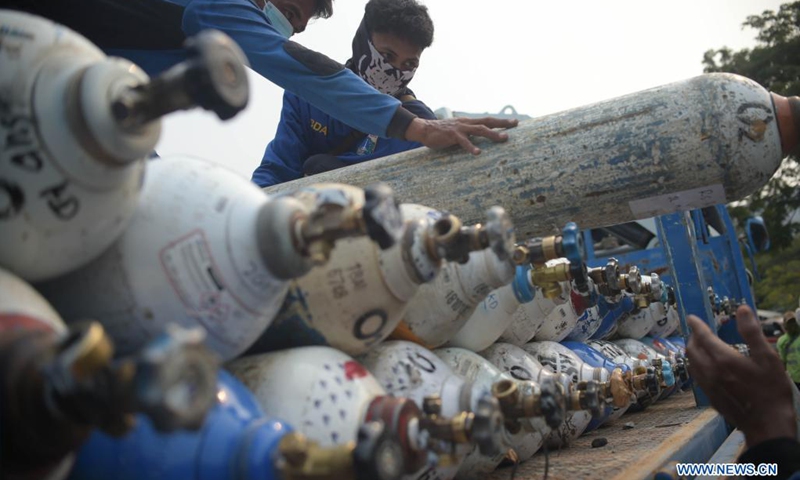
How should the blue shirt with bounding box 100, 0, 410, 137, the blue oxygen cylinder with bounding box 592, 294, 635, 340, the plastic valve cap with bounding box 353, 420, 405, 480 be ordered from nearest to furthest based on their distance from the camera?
the plastic valve cap with bounding box 353, 420, 405, 480 → the blue shirt with bounding box 100, 0, 410, 137 → the blue oxygen cylinder with bounding box 592, 294, 635, 340

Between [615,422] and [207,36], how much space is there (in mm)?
2718

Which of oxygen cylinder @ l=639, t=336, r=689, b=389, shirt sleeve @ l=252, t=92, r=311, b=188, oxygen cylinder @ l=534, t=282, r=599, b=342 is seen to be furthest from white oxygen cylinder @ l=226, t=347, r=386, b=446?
oxygen cylinder @ l=639, t=336, r=689, b=389

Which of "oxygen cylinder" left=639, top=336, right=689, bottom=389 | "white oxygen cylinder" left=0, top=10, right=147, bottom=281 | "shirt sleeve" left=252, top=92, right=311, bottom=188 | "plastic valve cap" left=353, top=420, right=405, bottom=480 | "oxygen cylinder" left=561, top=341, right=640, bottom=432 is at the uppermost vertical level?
"shirt sleeve" left=252, top=92, right=311, bottom=188

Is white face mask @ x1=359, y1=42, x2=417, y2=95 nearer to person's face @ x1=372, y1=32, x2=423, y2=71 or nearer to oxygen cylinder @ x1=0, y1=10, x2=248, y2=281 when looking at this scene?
person's face @ x1=372, y1=32, x2=423, y2=71

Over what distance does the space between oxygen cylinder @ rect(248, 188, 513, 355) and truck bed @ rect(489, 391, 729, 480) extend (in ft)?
2.50

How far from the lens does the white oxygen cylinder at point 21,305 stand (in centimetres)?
77

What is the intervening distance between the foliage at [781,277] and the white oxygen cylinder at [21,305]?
55.6 feet

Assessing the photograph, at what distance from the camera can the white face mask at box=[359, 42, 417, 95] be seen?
282 cm

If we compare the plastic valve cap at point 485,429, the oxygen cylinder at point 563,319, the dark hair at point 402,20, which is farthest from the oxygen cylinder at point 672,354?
the plastic valve cap at point 485,429

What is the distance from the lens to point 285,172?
2854 millimetres

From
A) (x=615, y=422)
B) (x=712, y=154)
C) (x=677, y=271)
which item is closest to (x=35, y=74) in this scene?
(x=712, y=154)

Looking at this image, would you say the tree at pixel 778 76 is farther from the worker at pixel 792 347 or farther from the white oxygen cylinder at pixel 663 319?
the white oxygen cylinder at pixel 663 319

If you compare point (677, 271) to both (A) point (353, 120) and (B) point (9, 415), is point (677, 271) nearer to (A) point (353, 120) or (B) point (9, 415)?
(A) point (353, 120)

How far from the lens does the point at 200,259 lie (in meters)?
0.98
